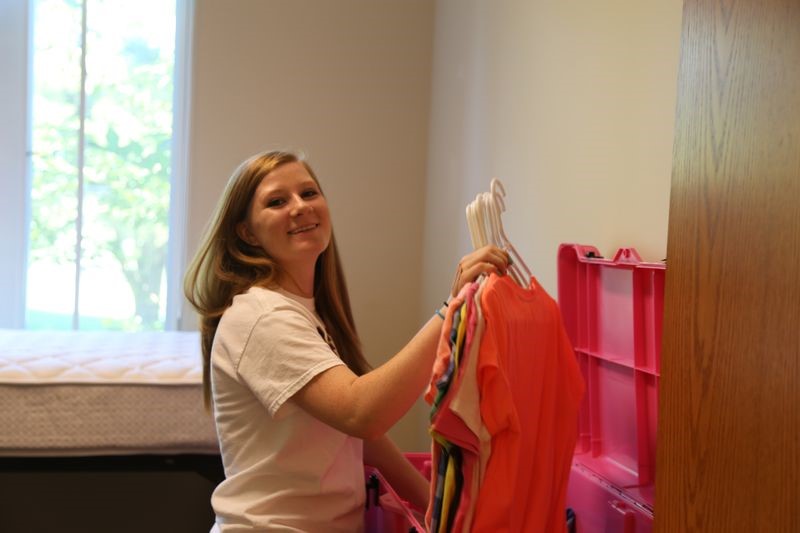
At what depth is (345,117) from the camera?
3424 millimetres

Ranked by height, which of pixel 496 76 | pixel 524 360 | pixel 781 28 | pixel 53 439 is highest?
pixel 496 76

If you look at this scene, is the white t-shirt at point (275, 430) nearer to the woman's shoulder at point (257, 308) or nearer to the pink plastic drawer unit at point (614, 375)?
the woman's shoulder at point (257, 308)

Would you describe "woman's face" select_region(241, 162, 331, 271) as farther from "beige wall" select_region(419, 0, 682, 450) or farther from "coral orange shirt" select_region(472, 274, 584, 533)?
"beige wall" select_region(419, 0, 682, 450)

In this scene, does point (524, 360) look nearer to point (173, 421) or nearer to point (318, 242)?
point (318, 242)

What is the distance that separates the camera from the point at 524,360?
1.28 metres

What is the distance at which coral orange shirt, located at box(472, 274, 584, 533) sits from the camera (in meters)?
1.20

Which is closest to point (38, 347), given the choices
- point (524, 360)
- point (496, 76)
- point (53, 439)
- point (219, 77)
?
point (53, 439)

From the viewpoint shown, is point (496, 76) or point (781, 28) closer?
point (781, 28)

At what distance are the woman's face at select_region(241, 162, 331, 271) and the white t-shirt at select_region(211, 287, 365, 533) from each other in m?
0.10

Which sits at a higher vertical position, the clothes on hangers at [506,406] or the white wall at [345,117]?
the white wall at [345,117]

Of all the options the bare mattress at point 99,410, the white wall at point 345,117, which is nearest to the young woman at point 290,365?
the bare mattress at point 99,410

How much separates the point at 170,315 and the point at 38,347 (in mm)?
906

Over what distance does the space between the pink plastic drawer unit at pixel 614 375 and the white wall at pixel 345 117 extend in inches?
70.1

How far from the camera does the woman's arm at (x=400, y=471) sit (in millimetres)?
1706
